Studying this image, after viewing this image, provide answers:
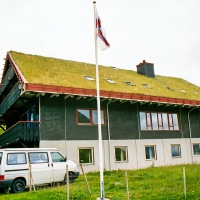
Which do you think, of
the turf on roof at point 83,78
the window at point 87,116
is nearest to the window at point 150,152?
the turf on roof at point 83,78

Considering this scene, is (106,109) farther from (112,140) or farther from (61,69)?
(61,69)

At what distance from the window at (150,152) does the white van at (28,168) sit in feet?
30.6

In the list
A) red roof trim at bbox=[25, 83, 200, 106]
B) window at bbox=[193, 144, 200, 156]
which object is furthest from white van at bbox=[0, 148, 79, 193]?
window at bbox=[193, 144, 200, 156]

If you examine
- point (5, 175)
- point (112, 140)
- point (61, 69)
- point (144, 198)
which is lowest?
point (144, 198)

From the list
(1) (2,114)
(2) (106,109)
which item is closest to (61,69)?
(2) (106,109)

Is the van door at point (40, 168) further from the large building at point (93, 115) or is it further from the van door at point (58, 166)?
the large building at point (93, 115)

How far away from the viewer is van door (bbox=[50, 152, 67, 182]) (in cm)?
1554

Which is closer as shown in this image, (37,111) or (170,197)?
(170,197)

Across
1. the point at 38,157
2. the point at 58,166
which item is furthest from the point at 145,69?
the point at 38,157

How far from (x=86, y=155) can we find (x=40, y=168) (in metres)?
6.60

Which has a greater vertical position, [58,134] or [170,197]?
[58,134]

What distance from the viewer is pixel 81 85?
73.3 ft

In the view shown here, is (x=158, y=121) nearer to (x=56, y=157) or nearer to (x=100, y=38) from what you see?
(x=56, y=157)

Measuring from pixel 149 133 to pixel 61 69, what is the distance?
28.2ft
